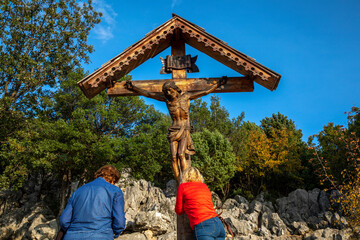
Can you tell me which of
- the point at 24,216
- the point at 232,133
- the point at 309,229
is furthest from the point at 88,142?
the point at 232,133

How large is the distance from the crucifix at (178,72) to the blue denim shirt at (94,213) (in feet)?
7.55

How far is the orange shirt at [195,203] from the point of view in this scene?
3.41 m

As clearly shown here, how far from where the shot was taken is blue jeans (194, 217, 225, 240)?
3.26 metres

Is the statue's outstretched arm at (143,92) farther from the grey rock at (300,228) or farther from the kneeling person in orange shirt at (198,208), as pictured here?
the grey rock at (300,228)

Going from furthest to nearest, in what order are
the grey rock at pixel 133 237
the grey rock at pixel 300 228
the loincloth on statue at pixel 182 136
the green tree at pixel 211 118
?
1. the green tree at pixel 211 118
2. the grey rock at pixel 300 228
3. the grey rock at pixel 133 237
4. the loincloth on statue at pixel 182 136

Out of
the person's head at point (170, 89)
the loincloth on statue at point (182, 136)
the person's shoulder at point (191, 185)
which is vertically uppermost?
the person's head at point (170, 89)

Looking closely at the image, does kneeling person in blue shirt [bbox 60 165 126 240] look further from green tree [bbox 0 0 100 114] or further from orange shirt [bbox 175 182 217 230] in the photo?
green tree [bbox 0 0 100 114]

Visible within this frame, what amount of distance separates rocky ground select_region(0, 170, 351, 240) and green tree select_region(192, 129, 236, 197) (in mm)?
2218

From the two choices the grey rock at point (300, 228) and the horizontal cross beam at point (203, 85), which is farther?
the grey rock at point (300, 228)

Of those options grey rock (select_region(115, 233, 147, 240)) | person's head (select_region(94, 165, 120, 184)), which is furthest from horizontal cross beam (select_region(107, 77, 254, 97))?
grey rock (select_region(115, 233, 147, 240))

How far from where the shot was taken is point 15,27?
1731 centimetres

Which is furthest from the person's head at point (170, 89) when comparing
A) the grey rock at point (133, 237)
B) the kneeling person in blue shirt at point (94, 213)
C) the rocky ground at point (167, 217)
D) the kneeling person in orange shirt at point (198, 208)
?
the grey rock at point (133, 237)

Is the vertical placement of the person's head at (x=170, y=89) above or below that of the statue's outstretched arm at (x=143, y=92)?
below

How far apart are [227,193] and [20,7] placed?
88.5ft
